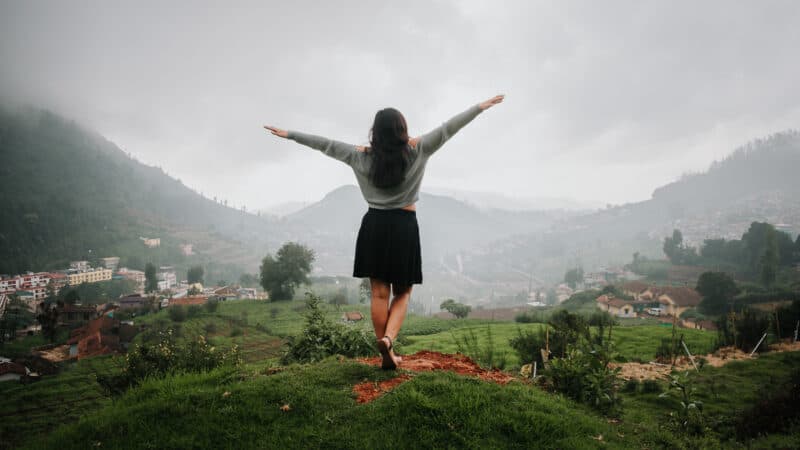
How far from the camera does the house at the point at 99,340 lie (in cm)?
4741

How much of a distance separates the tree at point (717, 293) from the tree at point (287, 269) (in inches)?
2892

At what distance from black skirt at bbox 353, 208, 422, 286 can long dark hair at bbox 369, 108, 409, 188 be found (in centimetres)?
37

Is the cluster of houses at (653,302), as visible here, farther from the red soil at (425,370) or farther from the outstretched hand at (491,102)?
the outstretched hand at (491,102)

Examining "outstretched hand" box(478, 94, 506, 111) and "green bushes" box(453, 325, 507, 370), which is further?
"green bushes" box(453, 325, 507, 370)

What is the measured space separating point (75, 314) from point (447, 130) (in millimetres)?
83263

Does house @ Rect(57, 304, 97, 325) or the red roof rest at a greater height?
the red roof

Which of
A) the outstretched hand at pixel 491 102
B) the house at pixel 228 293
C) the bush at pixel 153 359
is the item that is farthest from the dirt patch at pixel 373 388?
the house at pixel 228 293

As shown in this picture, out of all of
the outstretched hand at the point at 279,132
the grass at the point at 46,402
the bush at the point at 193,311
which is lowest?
the grass at the point at 46,402

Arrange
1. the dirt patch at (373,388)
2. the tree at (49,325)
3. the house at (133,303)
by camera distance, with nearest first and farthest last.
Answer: the dirt patch at (373,388) → the tree at (49,325) → the house at (133,303)

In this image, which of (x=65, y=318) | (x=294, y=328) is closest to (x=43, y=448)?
(x=294, y=328)

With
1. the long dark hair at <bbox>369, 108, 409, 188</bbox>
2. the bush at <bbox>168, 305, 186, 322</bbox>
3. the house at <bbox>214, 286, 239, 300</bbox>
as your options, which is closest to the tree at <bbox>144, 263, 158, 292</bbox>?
the house at <bbox>214, 286, 239, 300</bbox>

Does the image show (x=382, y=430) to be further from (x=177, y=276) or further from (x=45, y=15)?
(x=45, y=15)

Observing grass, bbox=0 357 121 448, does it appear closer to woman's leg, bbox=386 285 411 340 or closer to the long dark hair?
woman's leg, bbox=386 285 411 340

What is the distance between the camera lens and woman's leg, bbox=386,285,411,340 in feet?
11.7
